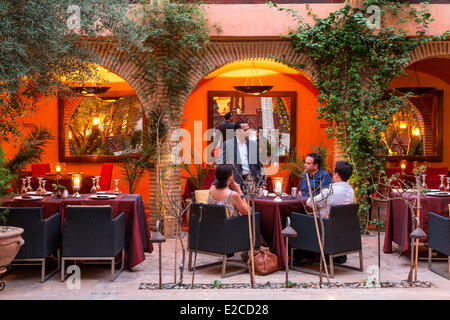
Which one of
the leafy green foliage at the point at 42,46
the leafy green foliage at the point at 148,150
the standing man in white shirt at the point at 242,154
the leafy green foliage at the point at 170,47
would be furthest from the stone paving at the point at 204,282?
the leafy green foliage at the point at 170,47

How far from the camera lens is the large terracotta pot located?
15.8 ft

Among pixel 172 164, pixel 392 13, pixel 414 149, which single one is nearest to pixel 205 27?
pixel 172 164

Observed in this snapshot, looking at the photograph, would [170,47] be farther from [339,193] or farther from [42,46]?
[339,193]

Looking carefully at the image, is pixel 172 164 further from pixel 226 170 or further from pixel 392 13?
pixel 392 13

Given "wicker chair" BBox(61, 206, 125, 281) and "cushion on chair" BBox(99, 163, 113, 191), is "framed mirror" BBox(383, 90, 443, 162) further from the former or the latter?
"wicker chair" BBox(61, 206, 125, 281)

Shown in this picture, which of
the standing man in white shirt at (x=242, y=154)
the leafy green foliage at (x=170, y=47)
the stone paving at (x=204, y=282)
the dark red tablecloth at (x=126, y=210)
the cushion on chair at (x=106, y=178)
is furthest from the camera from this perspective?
the cushion on chair at (x=106, y=178)

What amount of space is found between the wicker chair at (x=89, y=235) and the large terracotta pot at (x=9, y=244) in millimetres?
528

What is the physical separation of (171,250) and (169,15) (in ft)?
11.6

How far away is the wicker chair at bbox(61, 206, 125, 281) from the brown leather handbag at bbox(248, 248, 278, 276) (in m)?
1.53

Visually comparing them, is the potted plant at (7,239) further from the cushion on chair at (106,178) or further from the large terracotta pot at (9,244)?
the cushion on chair at (106,178)

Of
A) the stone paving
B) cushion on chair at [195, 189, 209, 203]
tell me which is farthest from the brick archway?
cushion on chair at [195, 189, 209, 203]

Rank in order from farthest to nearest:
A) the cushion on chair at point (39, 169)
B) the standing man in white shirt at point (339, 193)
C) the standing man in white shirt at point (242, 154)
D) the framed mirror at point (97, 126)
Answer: the framed mirror at point (97, 126) → the cushion on chair at point (39, 169) → the standing man in white shirt at point (242, 154) → the standing man in white shirt at point (339, 193)

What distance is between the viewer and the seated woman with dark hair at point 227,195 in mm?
5710

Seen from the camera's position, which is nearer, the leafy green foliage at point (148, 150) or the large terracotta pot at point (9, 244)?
the large terracotta pot at point (9, 244)
